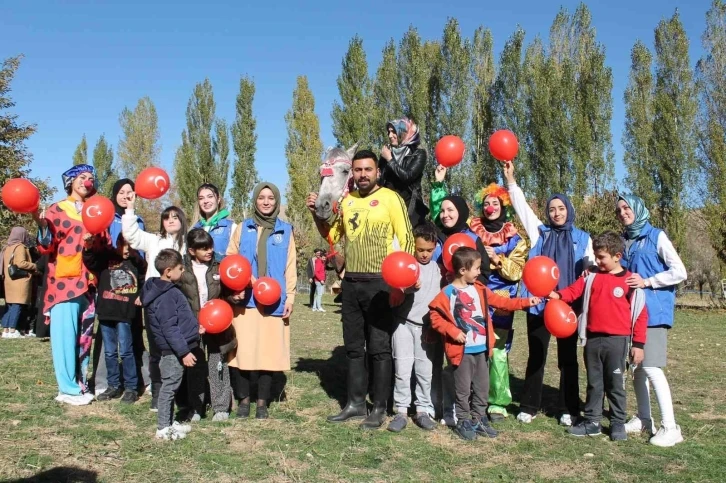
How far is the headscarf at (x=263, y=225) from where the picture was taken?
5.38 m

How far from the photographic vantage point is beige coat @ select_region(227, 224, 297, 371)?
5.29m

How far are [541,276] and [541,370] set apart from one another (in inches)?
45.0

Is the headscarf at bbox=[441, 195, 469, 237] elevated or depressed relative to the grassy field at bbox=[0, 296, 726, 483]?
elevated

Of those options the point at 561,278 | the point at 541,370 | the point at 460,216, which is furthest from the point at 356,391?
→ the point at 561,278

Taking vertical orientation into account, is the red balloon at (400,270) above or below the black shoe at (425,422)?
above

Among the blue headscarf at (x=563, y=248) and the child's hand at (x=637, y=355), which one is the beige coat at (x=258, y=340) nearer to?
the blue headscarf at (x=563, y=248)

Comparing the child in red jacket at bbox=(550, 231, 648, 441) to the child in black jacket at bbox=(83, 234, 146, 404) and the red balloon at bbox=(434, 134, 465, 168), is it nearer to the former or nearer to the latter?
the red balloon at bbox=(434, 134, 465, 168)

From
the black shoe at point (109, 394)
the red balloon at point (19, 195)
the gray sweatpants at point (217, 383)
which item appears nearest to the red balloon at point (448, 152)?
the gray sweatpants at point (217, 383)

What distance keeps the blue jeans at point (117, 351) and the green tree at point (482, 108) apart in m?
21.7

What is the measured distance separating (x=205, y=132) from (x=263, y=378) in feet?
101

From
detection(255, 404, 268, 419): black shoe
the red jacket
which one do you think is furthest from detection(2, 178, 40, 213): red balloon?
the red jacket

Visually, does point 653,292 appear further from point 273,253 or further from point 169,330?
point 169,330

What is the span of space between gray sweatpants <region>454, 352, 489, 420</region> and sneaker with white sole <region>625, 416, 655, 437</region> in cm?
129

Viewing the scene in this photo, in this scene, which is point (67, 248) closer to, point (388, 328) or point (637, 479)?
point (388, 328)
